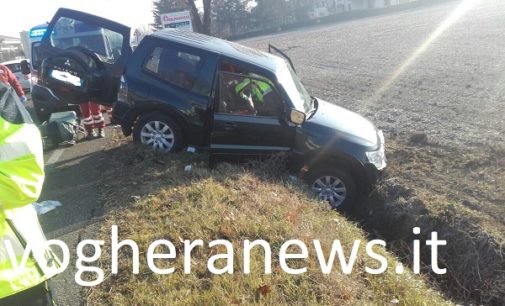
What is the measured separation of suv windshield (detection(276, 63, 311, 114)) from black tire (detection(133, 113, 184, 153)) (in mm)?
1654

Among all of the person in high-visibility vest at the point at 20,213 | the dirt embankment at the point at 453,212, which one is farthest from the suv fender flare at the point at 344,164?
the person in high-visibility vest at the point at 20,213

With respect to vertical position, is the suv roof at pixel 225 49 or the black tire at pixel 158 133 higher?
the suv roof at pixel 225 49

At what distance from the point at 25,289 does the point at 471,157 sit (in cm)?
655

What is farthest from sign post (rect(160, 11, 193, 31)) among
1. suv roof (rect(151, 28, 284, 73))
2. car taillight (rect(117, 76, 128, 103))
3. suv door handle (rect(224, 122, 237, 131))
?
suv door handle (rect(224, 122, 237, 131))

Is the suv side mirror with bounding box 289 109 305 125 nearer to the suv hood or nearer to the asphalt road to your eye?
the suv hood

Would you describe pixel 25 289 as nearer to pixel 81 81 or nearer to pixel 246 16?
pixel 81 81

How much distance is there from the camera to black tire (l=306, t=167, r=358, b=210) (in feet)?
19.9

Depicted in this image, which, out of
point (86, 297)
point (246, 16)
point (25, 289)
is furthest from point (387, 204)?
point (246, 16)

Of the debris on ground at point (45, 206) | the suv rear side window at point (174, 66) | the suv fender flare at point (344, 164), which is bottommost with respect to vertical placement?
the suv fender flare at point (344, 164)

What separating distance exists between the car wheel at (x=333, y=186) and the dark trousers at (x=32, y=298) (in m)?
4.04

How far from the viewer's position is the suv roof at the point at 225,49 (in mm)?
6496

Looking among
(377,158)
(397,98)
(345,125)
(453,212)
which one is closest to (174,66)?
(345,125)

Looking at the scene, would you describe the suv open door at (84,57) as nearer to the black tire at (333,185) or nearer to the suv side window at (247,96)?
the suv side window at (247,96)

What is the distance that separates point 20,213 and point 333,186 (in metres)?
4.38
